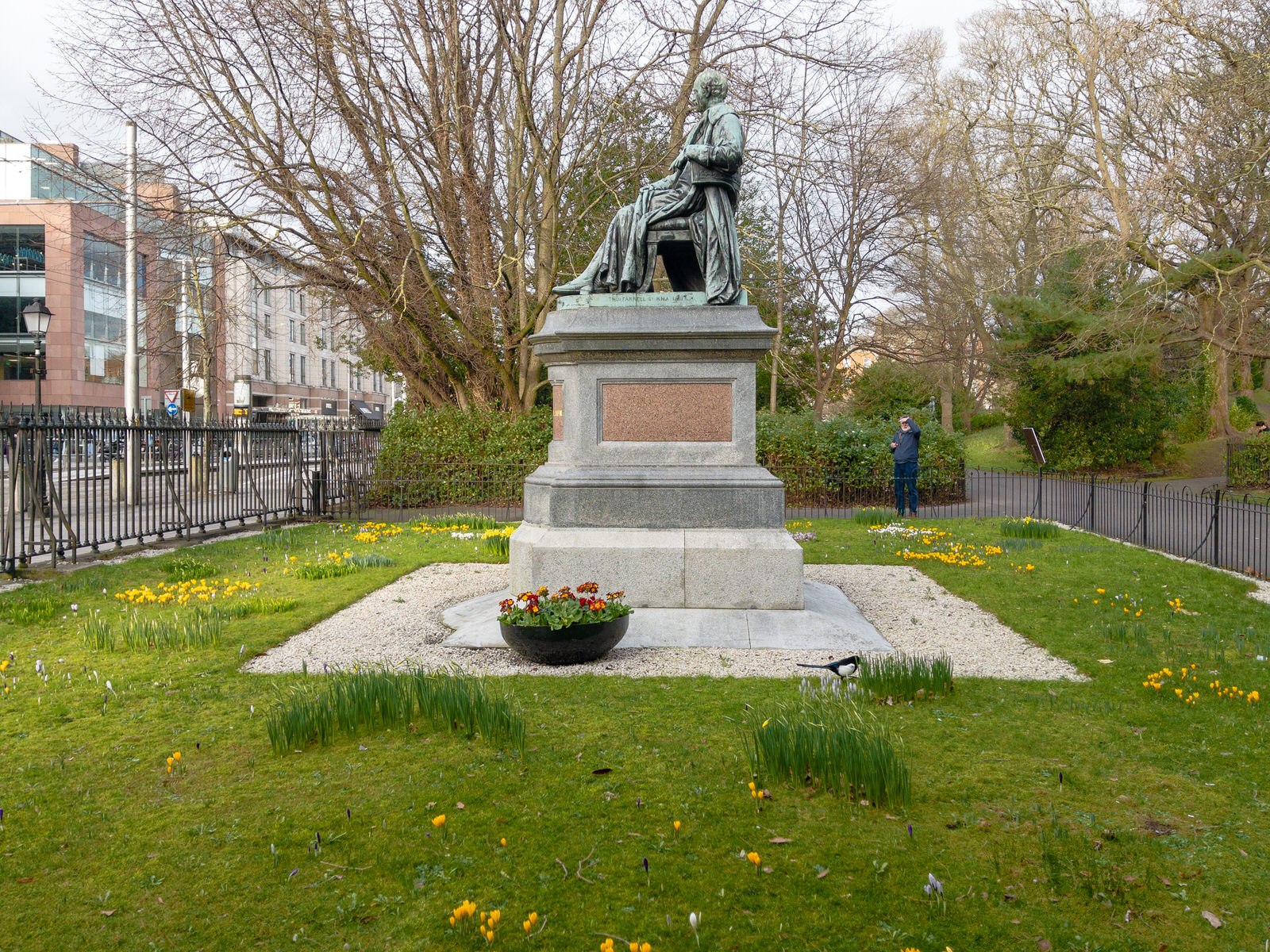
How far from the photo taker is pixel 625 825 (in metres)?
3.44

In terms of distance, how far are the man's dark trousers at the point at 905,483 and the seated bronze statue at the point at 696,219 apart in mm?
9612

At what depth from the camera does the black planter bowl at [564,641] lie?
228 inches

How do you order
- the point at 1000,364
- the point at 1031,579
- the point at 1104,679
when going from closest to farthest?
the point at 1104,679, the point at 1031,579, the point at 1000,364

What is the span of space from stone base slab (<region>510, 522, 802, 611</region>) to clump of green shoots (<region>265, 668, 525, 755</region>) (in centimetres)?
263

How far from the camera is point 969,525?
14320mm

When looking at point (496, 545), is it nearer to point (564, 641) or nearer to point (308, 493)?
point (564, 641)

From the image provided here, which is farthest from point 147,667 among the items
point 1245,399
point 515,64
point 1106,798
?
point 1245,399

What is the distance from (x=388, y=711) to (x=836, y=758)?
227 cm

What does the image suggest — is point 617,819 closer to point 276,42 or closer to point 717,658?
point 717,658

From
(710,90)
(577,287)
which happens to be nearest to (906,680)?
(577,287)

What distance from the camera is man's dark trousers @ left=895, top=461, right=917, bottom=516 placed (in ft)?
53.6

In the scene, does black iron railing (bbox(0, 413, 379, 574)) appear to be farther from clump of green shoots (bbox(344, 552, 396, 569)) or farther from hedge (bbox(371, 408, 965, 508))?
clump of green shoots (bbox(344, 552, 396, 569))

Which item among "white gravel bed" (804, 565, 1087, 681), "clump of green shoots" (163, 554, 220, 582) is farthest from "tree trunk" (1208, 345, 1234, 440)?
"clump of green shoots" (163, 554, 220, 582)

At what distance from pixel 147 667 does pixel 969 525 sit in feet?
40.5
